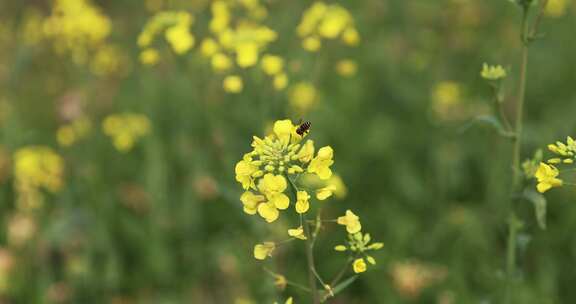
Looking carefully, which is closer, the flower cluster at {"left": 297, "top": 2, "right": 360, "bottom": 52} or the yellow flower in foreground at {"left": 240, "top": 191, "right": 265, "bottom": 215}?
the yellow flower in foreground at {"left": 240, "top": 191, "right": 265, "bottom": 215}

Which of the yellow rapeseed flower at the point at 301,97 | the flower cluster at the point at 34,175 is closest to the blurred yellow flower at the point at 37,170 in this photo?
the flower cluster at the point at 34,175

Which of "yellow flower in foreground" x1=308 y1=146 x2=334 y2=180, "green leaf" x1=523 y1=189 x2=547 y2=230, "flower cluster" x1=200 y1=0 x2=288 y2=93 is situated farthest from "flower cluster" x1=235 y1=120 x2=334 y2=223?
"flower cluster" x1=200 y1=0 x2=288 y2=93

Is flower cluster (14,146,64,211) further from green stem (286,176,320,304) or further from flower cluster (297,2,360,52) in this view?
green stem (286,176,320,304)

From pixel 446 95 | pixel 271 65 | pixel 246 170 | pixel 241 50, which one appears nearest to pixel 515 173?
pixel 246 170

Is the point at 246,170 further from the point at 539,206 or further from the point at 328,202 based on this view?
the point at 328,202

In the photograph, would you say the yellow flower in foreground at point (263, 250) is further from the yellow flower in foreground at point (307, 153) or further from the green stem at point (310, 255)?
the yellow flower in foreground at point (307, 153)

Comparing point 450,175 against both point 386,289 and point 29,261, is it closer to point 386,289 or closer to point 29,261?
point 386,289

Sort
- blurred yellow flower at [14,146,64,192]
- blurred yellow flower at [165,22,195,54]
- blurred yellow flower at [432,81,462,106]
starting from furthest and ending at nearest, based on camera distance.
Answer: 1. blurred yellow flower at [432,81,462,106]
2. blurred yellow flower at [14,146,64,192]
3. blurred yellow flower at [165,22,195,54]
